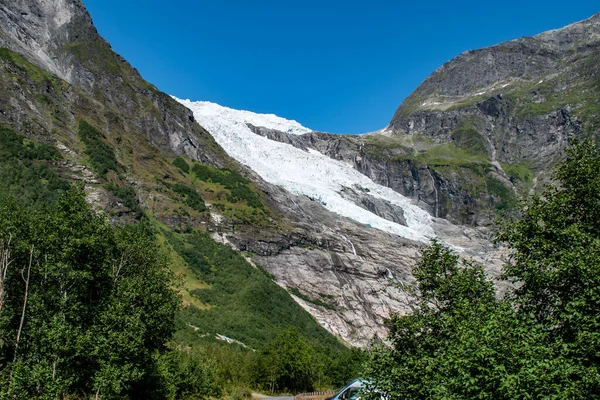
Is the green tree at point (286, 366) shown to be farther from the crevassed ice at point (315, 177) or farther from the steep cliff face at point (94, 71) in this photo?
the crevassed ice at point (315, 177)

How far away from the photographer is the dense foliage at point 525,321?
983 cm

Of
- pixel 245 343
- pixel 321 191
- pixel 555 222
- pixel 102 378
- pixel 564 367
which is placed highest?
pixel 321 191

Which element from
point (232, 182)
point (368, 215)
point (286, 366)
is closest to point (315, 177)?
point (368, 215)

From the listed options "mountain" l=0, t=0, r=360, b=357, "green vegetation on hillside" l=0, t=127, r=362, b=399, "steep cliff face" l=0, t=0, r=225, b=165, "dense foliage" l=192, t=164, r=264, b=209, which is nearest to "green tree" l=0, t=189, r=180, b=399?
"green vegetation on hillside" l=0, t=127, r=362, b=399

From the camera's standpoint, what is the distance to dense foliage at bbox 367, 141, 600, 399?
9828 mm

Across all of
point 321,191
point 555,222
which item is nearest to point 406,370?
point 555,222

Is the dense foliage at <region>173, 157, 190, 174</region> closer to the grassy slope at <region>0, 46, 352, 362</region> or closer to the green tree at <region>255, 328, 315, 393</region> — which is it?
the grassy slope at <region>0, 46, 352, 362</region>

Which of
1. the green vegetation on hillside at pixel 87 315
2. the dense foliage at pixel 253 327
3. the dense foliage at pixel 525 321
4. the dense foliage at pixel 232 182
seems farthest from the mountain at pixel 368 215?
the dense foliage at pixel 525 321

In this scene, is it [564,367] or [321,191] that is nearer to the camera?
[564,367]

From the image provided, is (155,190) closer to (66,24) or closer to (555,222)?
(66,24)

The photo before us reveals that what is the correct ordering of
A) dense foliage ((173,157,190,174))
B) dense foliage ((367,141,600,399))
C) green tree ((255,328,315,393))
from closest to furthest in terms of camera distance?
dense foliage ((367,141,600,399)), green tree ((255,328,315,393)), dense foliage ((173,157,190,174))

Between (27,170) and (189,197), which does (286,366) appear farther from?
(189,197)

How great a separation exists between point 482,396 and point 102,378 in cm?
1777

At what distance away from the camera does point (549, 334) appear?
12773 millimetres
